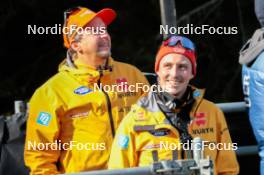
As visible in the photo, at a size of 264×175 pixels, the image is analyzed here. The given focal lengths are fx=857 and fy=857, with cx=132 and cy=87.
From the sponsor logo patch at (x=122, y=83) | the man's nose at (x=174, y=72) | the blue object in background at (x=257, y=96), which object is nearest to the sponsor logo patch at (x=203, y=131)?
the man's nose at (x=174, y=72)

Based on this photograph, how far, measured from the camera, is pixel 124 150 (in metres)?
4.36

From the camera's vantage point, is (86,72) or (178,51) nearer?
(178,51)

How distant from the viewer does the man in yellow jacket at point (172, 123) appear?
4.35 meters

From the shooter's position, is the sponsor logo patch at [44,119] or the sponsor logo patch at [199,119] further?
the sponsor logo patch at [44,119]

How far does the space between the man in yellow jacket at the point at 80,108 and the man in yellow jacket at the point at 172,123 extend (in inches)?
12.8

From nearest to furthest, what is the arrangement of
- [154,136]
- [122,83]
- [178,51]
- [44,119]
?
[154,136] → [178,51] → [44,119] → [122,83]

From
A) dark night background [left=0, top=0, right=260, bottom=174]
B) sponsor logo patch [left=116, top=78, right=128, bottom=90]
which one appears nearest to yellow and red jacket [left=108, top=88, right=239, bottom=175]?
sponsor logo patch [left=116, top=78, right=128, bottom=90]

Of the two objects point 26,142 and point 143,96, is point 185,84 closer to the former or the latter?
point 143,96

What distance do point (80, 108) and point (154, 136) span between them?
1.91ft

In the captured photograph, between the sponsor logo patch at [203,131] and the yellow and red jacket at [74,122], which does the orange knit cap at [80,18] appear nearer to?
the yellow and red jacket at [74,122]

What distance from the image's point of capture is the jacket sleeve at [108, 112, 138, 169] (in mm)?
4352

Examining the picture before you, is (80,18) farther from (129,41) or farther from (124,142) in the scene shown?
(129,41)

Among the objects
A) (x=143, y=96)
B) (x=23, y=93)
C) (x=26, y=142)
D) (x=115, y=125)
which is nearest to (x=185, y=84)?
(x=143, y=96)

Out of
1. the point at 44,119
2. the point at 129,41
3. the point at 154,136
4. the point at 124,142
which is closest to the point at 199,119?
the point at 154,136
